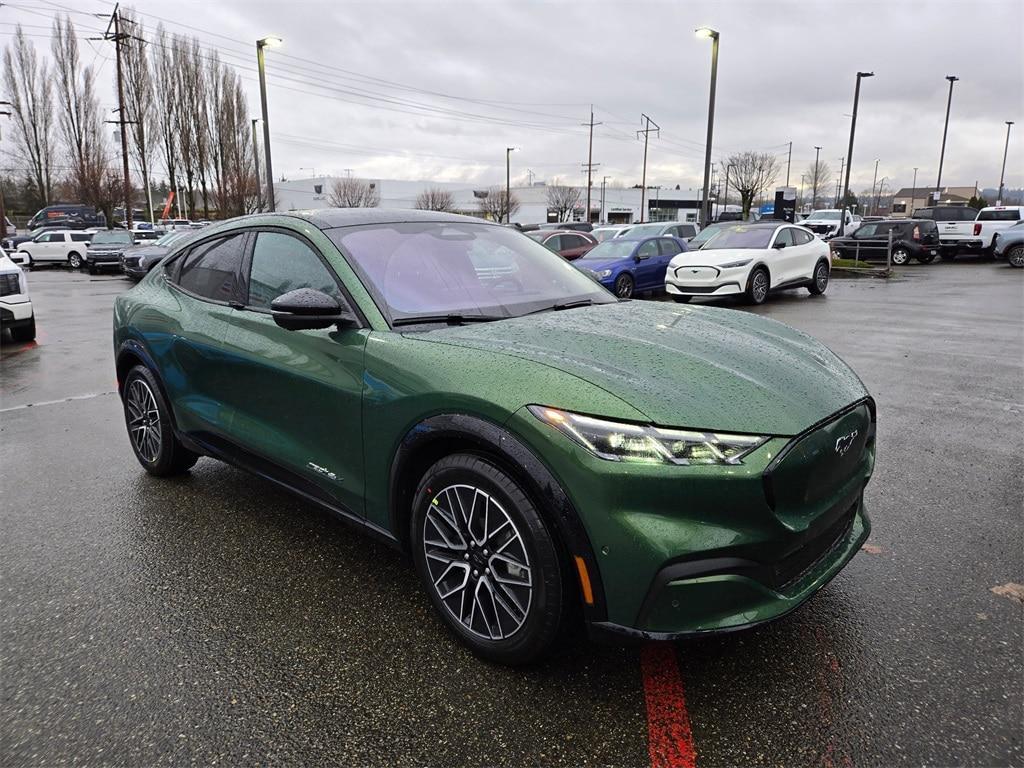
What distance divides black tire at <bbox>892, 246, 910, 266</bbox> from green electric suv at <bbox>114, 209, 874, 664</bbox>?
24110 millimetres

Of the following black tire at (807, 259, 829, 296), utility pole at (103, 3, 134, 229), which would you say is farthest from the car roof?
utility pole at (103, 3, 134, 229)

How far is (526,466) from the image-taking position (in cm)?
225

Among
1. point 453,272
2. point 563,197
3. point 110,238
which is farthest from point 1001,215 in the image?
point 563,197

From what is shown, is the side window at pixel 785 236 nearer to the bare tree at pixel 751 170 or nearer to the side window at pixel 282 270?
the side window at pixel 282 270

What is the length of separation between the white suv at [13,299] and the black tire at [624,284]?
1002 cm

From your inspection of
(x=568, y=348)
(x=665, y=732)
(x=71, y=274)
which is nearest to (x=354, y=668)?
(x=665, y=732)

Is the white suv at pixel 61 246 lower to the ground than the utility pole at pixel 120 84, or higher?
lower

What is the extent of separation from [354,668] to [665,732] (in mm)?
1117

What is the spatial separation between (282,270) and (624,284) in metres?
11.8

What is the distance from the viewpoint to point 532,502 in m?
2.31

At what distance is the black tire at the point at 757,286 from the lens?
13.5 meters

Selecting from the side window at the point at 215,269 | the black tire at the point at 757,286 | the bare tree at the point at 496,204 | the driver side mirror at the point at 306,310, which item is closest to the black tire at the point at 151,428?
the side window at the point at 215,269

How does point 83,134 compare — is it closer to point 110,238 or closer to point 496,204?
point 110,238

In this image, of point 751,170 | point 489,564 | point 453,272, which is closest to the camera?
point 489,564
